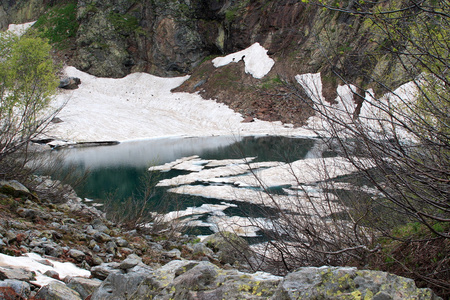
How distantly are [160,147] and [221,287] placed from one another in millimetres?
25225

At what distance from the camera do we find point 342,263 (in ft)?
10.5

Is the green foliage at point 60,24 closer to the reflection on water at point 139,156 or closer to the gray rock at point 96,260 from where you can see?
the reflection on water at point 139,156

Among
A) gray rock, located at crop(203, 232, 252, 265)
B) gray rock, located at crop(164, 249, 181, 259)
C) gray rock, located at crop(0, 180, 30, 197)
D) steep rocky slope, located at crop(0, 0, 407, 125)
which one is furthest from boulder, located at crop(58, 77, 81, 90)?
gray rock, located at crop(164, 249, 181, 259)

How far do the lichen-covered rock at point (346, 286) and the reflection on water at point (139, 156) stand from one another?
9.60 meters

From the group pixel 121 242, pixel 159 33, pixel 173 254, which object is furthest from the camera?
pixel 159 33

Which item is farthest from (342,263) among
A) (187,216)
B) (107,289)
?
(187,216)

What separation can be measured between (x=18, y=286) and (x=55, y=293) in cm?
34

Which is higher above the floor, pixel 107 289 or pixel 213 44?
pixel 213 44

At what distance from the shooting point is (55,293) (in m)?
2.92

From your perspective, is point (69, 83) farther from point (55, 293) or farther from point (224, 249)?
point (55, 293)

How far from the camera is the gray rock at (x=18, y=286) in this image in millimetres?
2884

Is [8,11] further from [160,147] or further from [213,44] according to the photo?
[160,147]

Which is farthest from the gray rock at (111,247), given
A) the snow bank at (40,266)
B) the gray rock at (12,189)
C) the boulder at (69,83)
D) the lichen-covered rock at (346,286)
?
the boulder at (69,83)

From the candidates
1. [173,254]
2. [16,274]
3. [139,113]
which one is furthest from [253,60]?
[16,274]
